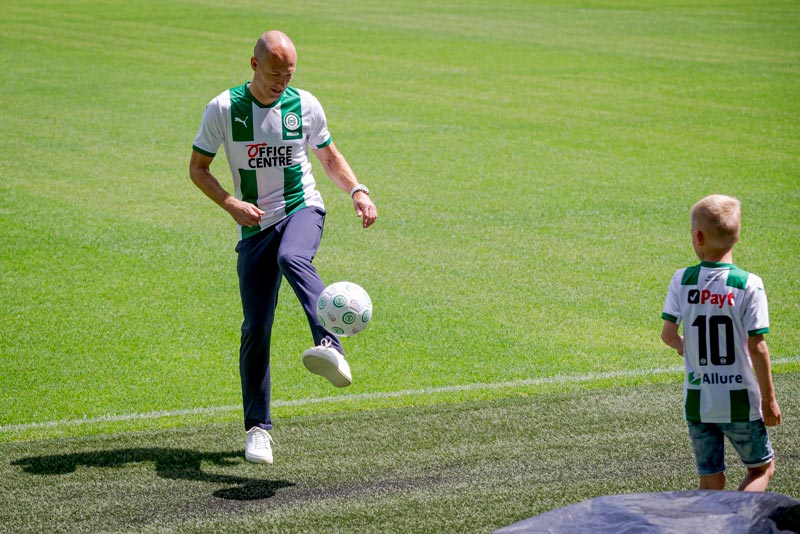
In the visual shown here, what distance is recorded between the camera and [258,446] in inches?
254

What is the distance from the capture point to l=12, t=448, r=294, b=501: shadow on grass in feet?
19.8

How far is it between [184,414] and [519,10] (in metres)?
31.2

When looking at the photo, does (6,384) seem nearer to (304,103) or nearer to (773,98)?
(304,103)

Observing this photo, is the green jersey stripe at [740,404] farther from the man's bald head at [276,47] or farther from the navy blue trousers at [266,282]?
the man's bald head at [276,47]

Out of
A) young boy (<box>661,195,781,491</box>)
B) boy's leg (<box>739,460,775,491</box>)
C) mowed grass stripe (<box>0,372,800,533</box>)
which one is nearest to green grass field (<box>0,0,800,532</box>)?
mowed grass stripe (<box>0,372,800,533</box>)

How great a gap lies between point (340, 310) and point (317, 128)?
127 cm

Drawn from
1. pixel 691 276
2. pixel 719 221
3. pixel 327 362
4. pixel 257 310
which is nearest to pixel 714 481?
pixel 691 276

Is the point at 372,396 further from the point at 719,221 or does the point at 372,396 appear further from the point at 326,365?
the point at 719,221

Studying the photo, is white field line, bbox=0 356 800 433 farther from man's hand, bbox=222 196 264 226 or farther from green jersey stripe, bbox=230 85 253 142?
green jersey stripe, bbox=230 85 253 142

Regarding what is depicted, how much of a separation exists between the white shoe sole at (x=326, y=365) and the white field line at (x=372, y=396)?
1.63 meters

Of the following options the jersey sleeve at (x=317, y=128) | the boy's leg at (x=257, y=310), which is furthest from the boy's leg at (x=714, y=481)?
the jersey sleeve at (x=317, y=128)

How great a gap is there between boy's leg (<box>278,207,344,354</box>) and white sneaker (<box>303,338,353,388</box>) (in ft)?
0.28

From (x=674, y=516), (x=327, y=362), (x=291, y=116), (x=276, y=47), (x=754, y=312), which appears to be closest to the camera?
(x=674, y=516)

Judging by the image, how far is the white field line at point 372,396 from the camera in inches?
287
